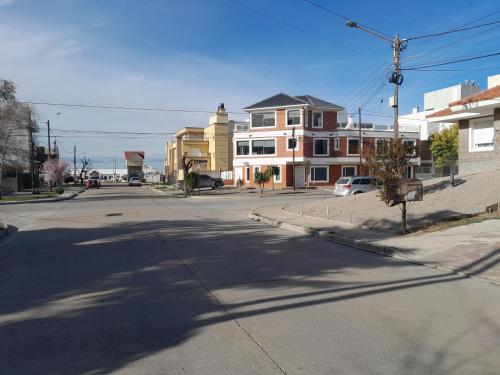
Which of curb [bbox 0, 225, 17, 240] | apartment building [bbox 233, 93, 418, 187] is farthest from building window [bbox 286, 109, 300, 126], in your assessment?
curb [bbox 0, 225, 17, 240]

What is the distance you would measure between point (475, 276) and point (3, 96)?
873 inches

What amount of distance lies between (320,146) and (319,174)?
3.10m

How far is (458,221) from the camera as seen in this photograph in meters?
12.9

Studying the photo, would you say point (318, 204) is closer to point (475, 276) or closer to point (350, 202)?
point (350, 202)

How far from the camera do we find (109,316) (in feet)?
19.3

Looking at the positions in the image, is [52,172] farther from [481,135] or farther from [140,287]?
[140,287]

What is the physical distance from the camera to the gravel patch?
14.3 meters

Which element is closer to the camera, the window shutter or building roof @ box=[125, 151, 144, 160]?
the window shutter

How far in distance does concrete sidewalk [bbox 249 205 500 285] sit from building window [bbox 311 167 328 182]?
35.8m

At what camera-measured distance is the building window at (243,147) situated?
51691 mm

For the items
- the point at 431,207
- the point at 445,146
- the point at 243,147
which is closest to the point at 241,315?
the point at 431,207

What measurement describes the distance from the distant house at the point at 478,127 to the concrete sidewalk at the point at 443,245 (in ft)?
28.1

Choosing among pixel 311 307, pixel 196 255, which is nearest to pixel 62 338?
pixel 311 307

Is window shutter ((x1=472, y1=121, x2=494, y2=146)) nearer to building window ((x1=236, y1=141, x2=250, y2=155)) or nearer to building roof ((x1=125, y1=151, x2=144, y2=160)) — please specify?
Answer: building window ((x1=236, y1=141, x2=250, y2=155))
